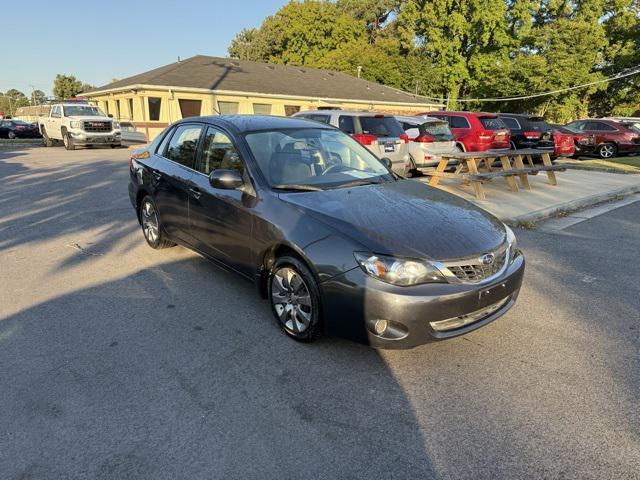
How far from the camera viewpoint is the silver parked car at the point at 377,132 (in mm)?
10141

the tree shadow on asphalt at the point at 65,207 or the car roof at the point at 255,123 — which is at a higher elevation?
the car roof at the point at 255,123

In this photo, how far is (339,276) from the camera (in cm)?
316

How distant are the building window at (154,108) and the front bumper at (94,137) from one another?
4752 mm

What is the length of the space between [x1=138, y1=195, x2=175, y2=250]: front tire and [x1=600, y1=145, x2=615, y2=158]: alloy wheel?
62.5 ft

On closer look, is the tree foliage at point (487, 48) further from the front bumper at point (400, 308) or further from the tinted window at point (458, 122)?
the front bumper at point (400, 308)

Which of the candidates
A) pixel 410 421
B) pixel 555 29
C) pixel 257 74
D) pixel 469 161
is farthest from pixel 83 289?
pixel 555 29

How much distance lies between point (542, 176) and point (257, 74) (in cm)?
2410

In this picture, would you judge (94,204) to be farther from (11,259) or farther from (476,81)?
(476,81)

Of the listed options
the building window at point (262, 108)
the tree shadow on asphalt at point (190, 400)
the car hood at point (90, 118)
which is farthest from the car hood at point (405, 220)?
the building window at point (262, 108)

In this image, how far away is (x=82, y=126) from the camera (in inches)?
827

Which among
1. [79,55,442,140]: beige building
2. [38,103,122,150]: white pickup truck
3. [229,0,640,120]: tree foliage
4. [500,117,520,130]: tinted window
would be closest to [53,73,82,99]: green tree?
[229,0,640,120]: tree foliage

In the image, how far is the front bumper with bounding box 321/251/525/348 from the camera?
3.00 metres

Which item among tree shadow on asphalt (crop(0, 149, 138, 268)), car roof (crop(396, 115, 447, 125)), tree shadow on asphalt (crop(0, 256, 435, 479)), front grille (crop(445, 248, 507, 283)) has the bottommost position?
tree shadow on asphalt (crop(0, 256, 435, 479))

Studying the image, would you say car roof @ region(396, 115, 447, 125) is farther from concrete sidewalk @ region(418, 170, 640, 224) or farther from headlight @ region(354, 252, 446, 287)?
headlight @ region(354, 252, 446, 287)
